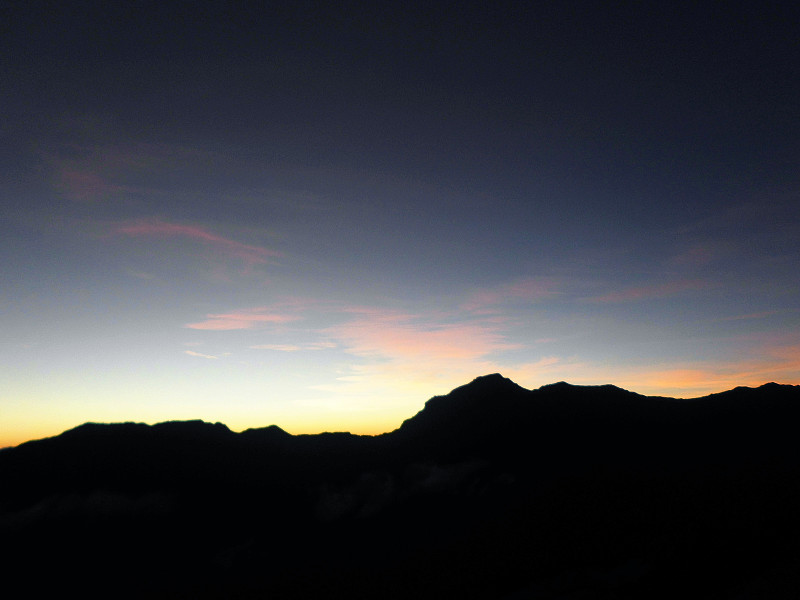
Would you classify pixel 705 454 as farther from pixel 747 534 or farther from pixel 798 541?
pixel 798 541

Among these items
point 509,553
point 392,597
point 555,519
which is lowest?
point 392,597

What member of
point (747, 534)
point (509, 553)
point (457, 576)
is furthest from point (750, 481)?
point (457, 576)

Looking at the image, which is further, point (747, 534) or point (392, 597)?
point (392, 597)

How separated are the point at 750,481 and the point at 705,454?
105ft

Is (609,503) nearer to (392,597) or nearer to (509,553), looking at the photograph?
(509,553)

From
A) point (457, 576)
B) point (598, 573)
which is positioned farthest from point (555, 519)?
point (598, 573)

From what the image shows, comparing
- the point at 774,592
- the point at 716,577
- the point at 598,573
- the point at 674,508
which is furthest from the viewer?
the point at 674,508

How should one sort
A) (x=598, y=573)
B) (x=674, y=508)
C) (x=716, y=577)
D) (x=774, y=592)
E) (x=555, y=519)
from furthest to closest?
(x=555, y=519) → (x=674, y=508) → (x=598, y=573) → (x=716, y=577) → (x=774, y=592)

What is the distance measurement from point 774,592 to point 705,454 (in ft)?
492

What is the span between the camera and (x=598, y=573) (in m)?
122

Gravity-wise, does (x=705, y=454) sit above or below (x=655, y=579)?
above

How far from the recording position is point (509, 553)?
602ft

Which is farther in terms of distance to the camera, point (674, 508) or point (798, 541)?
point (674, 508)

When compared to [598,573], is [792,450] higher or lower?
higher
